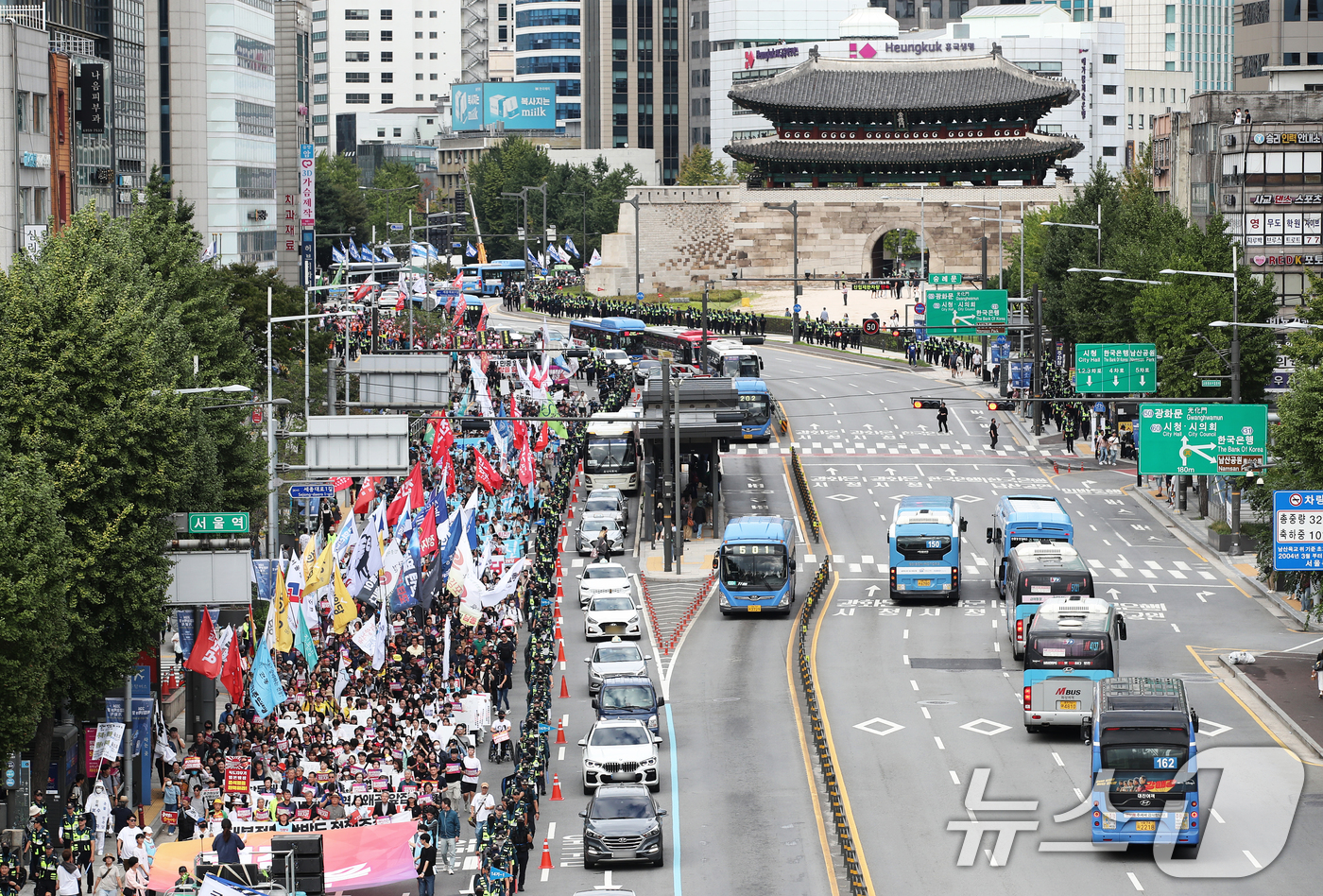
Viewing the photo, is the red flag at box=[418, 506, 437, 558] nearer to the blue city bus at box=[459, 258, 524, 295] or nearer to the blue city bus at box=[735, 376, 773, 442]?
the blue city bus at box=[735, 376, 773, 442]

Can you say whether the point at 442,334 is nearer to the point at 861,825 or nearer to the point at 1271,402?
the point at 1271,402

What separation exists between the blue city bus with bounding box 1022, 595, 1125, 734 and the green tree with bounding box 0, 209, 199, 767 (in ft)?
65.9

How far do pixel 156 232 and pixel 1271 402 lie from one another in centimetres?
4604

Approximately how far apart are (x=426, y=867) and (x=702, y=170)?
163m

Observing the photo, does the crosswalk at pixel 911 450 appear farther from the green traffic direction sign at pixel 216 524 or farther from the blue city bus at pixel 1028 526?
the green traffic direction sign at pixel 216 524

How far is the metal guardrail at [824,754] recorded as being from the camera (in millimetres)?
35009

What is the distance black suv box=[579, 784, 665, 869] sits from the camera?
120 ft

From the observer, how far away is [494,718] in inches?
1887

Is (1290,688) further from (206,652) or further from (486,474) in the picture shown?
(206,652)

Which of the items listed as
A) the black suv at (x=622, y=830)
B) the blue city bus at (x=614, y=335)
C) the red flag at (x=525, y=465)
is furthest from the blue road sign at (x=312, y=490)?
the blue city bus at (x=614, y=335)

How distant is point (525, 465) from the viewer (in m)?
68.4

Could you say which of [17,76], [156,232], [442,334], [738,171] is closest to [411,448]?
[156,232]

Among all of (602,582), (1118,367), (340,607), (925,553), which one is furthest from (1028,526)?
(340,607)

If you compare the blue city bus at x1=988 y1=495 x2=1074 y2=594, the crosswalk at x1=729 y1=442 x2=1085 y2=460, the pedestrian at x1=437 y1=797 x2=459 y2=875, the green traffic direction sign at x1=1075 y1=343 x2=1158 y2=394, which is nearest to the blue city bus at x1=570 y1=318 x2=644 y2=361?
the crosswalk at x1=729 y1=442 x2=1085 y2=460
